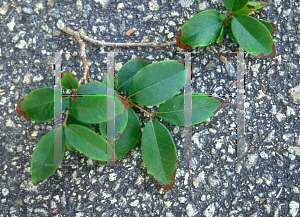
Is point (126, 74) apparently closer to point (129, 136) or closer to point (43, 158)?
point (129, 136)

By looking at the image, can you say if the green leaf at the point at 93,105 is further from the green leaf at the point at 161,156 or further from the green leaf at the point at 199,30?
the green leaf at the point at 199,30

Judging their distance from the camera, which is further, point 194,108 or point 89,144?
point 194,108

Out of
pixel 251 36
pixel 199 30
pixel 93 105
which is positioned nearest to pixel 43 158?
pixel 93 105

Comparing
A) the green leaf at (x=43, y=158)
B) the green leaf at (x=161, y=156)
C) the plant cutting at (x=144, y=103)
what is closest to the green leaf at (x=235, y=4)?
the plant cutting at (x=144, y=103)

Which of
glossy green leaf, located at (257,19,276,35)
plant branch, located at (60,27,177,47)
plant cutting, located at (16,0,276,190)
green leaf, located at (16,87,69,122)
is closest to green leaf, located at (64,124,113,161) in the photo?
plant cutting, located at (16,0,276,190)

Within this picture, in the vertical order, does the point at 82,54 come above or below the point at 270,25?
below

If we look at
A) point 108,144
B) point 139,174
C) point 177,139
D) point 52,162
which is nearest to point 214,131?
point 177,139
